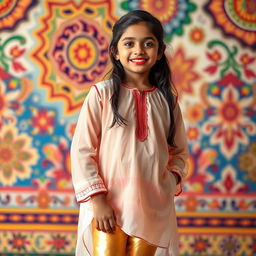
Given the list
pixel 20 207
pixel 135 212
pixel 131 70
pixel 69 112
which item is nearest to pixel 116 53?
pixel 131 70

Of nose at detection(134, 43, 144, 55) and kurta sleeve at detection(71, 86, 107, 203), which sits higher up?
nose at detection(134, 43, 144, 55)

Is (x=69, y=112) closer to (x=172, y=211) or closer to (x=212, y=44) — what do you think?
(x=212, y=44)

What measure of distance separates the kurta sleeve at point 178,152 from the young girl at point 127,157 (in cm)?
6

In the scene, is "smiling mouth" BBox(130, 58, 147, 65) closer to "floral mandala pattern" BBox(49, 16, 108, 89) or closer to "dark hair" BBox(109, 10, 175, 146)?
"dark hair" BBox(109, 10, 175, 146)

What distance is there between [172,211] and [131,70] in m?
0.43

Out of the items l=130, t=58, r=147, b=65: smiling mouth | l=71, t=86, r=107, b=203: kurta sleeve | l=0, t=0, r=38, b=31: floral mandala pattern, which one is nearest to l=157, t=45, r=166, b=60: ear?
l=130, t=58, r=147, b=65: smiling mouth

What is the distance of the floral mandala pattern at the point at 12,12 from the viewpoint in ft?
6.18

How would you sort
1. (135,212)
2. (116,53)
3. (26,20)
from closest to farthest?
1. (135,212)
2. (116,53)
3. (26,20)

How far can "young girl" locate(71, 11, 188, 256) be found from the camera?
107 cm

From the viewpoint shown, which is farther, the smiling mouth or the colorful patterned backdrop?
the colorful patterned backdrop

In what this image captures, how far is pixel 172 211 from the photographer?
3.91 ft

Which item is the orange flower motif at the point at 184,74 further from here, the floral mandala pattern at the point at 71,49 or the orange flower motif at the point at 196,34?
the floral mandala pattern at the point at 71,49

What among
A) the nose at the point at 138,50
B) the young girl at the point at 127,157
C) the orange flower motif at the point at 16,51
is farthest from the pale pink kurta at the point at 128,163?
the orange flower motif at the point at 16,51

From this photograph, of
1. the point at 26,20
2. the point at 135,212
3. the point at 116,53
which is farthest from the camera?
the point at 26,20
